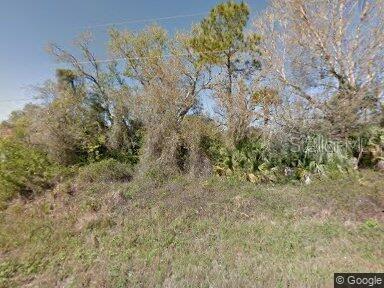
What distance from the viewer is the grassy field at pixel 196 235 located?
397cm

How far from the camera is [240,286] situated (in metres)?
3.54

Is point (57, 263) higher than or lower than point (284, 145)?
lower

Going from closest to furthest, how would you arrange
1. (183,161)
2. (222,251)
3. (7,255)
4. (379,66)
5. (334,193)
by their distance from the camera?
1. (222,251)
2. (7,255)
3. (334,193)
4. (379,66)
5. (183,161)

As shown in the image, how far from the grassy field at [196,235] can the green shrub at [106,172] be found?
0.74 m

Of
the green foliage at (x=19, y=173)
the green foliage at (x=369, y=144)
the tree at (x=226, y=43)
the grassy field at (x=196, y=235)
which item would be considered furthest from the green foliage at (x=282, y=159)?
the green foliage at (x=19, y=173)

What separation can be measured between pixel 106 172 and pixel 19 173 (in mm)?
2479

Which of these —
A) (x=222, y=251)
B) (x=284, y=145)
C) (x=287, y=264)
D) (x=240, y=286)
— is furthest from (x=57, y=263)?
(x=284, y=145)

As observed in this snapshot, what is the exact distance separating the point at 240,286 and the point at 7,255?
175 inches

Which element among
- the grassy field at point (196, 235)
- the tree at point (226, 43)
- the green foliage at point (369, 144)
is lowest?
the grassy field at point (196, 235)

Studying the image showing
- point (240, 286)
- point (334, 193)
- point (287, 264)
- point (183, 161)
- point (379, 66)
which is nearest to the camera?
point (240, 286)

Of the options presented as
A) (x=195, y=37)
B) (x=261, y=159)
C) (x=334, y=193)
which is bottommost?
(x=334, y=193)

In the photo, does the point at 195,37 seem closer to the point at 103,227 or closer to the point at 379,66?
the point at 379,66

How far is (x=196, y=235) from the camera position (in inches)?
213

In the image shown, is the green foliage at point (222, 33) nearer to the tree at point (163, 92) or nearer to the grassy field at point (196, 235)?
the tree at point (163, 92)
